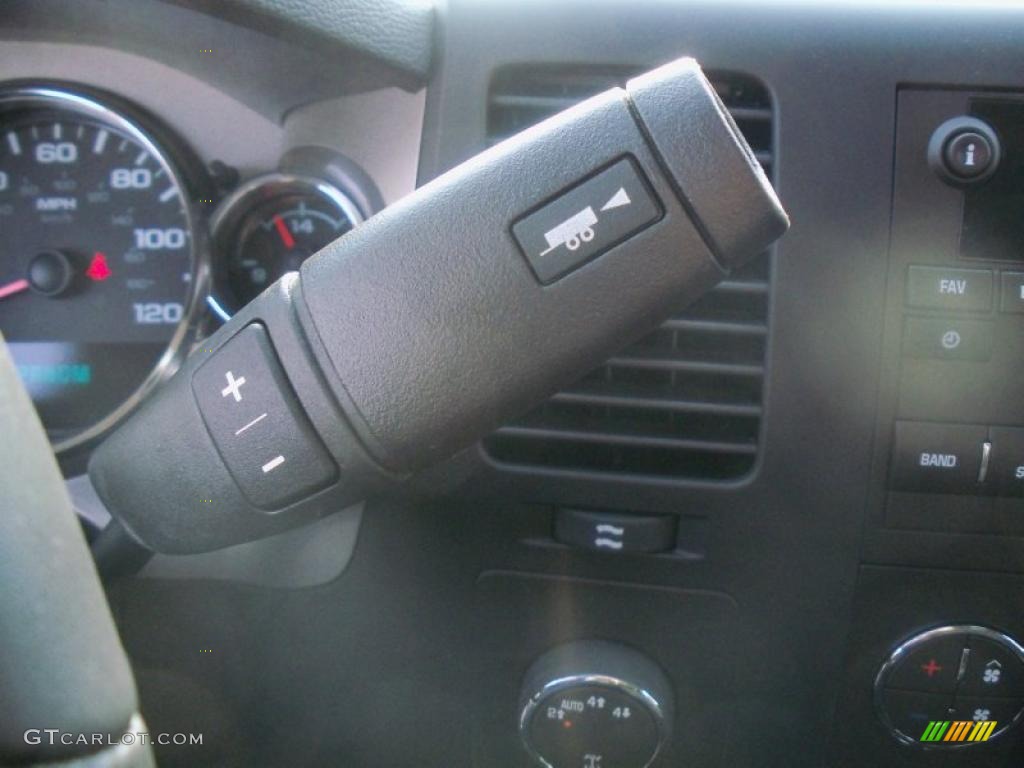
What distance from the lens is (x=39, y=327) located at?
1.42 metres

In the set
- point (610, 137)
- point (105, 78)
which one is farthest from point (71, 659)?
point (105, 78)

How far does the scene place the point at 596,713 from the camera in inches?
47.8

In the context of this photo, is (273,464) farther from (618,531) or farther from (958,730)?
(958,730)

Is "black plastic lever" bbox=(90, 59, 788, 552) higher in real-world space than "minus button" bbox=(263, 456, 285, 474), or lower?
higher

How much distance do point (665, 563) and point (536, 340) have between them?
0.48m

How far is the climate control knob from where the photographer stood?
47.3 inches

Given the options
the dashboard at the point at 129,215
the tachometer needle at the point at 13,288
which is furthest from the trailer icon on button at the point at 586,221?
the tachometer needle at the point at 13,288

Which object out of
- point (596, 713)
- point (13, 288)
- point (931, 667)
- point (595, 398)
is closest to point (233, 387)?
point (595, 398)

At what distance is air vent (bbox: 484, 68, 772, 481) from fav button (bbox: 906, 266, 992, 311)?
142 mm

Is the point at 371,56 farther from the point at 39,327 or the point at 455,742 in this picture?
the point at 455,742

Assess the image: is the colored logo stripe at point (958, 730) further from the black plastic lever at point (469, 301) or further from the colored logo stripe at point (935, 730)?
the black plastic lever at point (469, 301)

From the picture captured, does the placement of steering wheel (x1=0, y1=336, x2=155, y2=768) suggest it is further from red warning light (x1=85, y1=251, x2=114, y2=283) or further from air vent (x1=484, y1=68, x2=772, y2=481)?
red warning light (x1=85, y1=251, x2=114, y2=283)

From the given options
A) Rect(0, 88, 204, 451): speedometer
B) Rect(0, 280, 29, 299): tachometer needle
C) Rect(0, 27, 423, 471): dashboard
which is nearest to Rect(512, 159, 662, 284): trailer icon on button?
Rect(0, 27, 423, 471): dashboard

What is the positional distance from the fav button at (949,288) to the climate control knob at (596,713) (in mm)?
484
